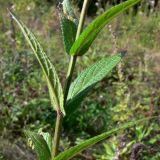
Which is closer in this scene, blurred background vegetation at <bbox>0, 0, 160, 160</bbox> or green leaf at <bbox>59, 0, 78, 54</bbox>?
green leaf at <bbox>59, 0, 78, 54</bbox>

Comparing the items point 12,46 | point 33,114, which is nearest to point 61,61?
point 12,46

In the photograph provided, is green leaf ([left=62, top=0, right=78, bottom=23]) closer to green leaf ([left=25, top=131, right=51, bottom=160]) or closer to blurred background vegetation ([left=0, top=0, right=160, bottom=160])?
green leaf ([left=25, top=131, right=51, bottom=160])

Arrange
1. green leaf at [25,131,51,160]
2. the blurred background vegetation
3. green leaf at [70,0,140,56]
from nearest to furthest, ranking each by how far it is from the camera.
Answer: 1. green leaf at [70,0,140,56]
2. green leaf at [25,131,51,160]
3. the blurred background vegetation

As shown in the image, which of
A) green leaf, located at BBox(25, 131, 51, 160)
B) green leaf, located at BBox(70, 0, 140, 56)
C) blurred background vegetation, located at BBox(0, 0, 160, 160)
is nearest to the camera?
green leaf, located at BBox(70, 0, 140, 56)

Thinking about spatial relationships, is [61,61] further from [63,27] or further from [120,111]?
[63,27]

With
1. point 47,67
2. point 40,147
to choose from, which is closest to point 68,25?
point 47,67

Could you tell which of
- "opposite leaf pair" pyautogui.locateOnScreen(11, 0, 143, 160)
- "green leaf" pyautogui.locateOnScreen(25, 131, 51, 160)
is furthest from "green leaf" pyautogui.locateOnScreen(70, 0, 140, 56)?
"green leaf" pyautogui.locateOnScreen(25, 131, 51, 160)

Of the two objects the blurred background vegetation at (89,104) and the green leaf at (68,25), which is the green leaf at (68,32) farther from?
the blurred background vegetation at (89,104)

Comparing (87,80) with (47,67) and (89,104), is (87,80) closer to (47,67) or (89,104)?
(47,67)
